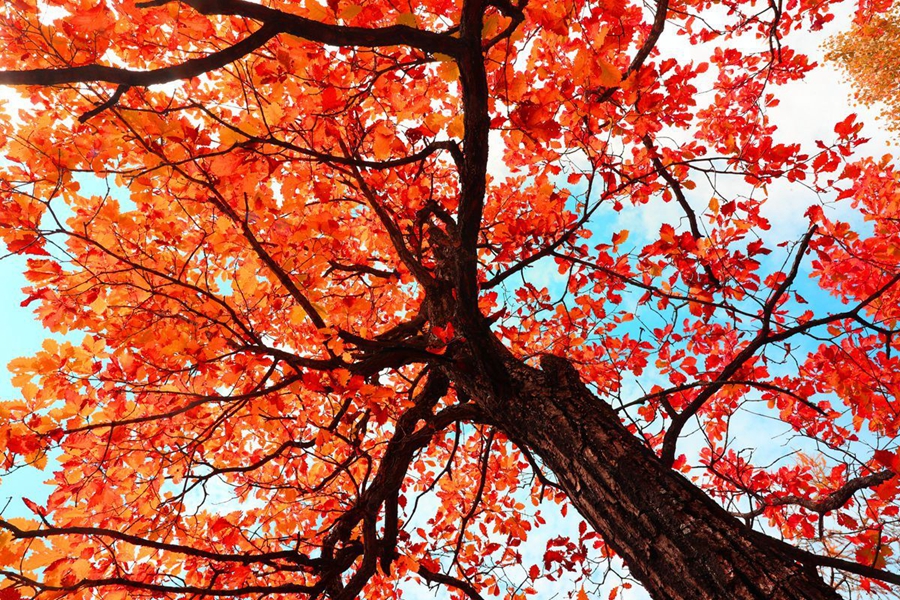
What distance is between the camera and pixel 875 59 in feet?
38.5

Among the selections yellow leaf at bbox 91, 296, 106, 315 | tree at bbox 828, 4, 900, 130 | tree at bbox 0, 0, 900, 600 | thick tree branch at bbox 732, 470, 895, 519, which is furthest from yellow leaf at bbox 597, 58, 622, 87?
tree at bbox 828, 4, 900, 130

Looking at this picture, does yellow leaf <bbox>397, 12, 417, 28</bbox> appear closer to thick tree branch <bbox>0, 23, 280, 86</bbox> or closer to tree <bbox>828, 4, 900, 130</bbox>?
thick tree branch <bbox>0, 23, 280, 86</bbox>

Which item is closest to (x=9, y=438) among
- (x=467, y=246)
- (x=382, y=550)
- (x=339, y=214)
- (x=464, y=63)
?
(x=382, y=550)

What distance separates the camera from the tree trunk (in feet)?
5.23

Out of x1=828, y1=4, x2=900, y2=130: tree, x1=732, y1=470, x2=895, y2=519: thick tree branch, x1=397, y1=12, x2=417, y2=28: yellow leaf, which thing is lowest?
x1=732, y1=470, x2=895, y2=519: thick tree branch

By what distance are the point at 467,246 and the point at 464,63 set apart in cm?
98

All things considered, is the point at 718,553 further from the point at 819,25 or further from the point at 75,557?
the point at 819,25

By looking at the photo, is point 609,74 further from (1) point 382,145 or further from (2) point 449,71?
(1) point 382,145

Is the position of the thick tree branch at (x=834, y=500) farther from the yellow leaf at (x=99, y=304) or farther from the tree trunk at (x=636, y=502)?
the yellow leaf at (x=99, y=304)

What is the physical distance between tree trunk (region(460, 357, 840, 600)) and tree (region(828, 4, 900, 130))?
45.5 ft

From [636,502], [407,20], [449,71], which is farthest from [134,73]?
[636,502]

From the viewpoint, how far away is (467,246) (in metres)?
2.73

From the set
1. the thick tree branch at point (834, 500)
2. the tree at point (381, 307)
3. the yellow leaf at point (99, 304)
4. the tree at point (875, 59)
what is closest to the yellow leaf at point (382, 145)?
the tree at point (381, 307)

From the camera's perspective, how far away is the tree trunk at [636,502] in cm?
159
